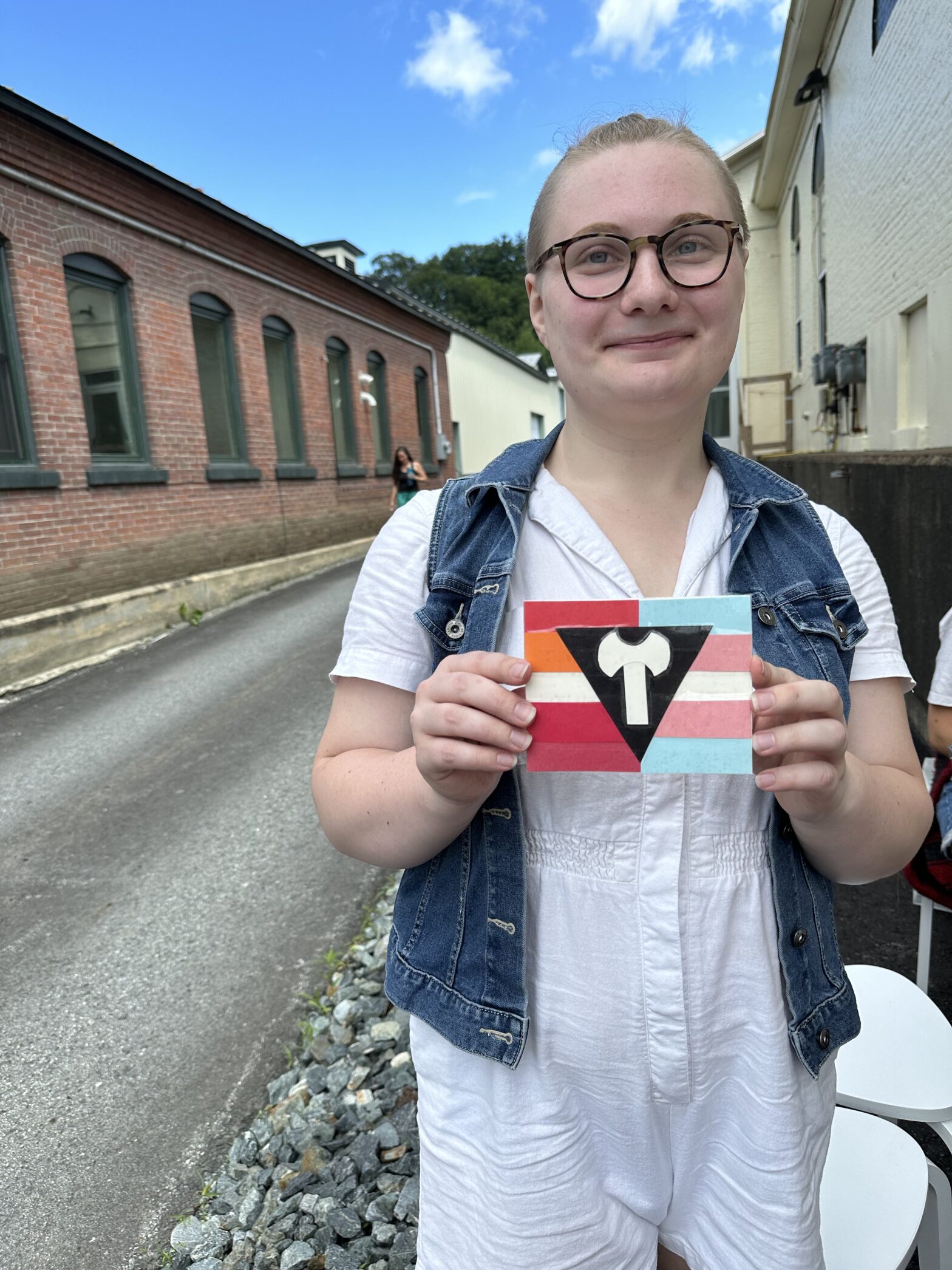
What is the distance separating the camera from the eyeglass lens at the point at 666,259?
1196mm

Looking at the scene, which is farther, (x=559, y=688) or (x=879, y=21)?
(x=879, y=21)

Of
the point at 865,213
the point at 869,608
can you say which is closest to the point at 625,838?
the point at 869,608

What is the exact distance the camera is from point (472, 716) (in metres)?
1.03

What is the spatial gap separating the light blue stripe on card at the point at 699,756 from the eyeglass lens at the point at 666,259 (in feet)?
2.06

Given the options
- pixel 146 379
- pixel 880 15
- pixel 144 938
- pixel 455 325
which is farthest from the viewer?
pixel 455 325

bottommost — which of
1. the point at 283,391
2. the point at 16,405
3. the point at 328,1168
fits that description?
the point at 328,1168

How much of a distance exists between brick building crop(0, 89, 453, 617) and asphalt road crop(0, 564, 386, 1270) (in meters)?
2.47

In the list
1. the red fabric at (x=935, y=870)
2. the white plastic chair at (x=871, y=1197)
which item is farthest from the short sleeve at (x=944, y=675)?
the white plastic chair at (x=871, y=1197)

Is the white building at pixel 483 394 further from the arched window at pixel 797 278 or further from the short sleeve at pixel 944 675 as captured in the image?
the short sleeve at pixel 944 675

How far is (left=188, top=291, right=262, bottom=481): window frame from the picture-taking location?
11316 mm

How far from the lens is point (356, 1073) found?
295 cm

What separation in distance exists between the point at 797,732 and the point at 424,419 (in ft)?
67.0

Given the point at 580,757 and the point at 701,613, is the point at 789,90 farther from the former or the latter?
the point at 580,757

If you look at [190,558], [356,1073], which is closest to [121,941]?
[356,1073]
